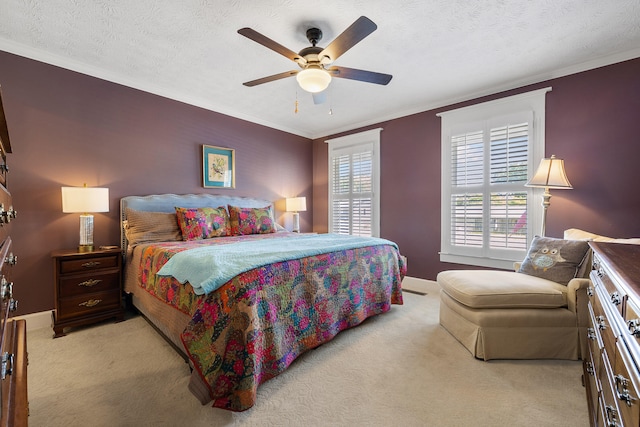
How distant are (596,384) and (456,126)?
304cm

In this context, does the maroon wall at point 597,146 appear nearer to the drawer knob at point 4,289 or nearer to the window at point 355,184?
the window at point 355,184

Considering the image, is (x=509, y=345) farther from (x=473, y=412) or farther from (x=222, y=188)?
(x=222, y=188)

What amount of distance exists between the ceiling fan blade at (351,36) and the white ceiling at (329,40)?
Result: 0.32 metres

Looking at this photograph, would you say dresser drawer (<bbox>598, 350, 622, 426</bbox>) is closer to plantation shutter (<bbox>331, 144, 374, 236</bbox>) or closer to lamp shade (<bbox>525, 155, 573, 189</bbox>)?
lamp shade (<bbox>525, 155, 573, 189</bbox>)

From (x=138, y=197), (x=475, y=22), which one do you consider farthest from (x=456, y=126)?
(x=138, y=197)

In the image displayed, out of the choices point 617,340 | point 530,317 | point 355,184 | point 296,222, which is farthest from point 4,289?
point 355,184

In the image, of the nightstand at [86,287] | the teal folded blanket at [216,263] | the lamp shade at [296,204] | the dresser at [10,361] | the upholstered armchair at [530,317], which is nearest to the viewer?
the dresser at [10,361]

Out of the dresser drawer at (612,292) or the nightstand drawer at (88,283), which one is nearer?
the dresser drawer at (612,292)

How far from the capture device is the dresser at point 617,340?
0.69 metres

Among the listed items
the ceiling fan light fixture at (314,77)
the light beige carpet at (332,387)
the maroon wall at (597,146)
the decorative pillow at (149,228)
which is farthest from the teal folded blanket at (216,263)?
the maroon wall at (597,146)

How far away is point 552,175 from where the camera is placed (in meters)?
2.59

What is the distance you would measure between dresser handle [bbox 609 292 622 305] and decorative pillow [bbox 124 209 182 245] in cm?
325

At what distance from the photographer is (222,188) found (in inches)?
155

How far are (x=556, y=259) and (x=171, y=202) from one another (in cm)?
384
